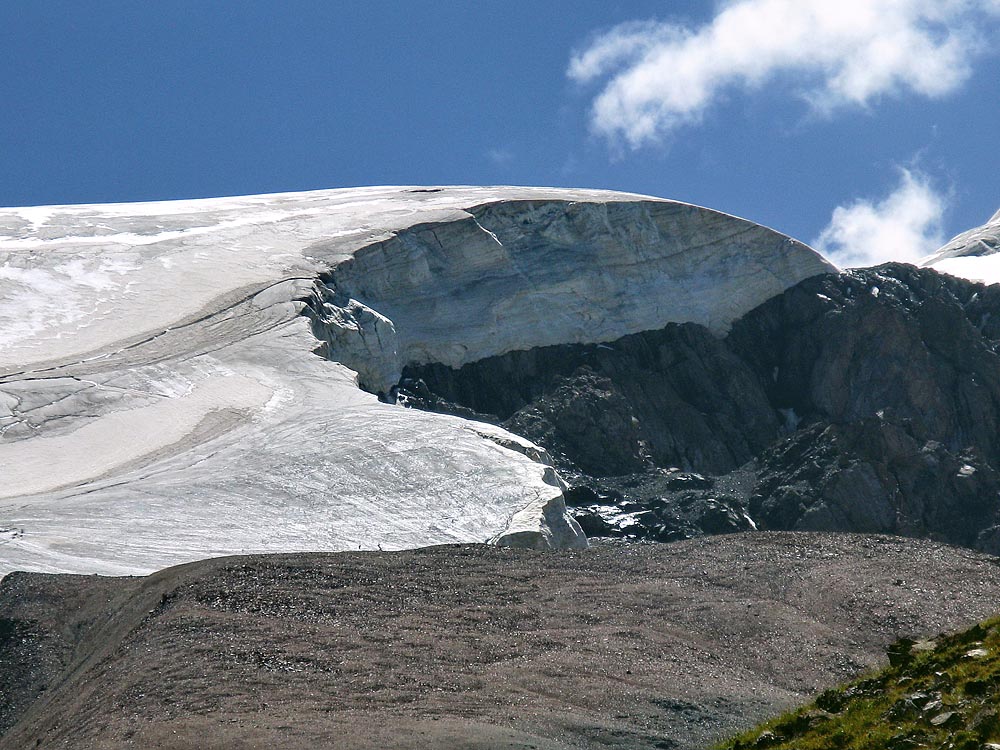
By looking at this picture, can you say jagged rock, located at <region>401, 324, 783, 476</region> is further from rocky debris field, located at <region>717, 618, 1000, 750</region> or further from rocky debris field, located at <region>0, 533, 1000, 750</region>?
rocky debris field, located at <region>717, 618, 1000, 750</region>

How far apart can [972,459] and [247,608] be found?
2019 inches

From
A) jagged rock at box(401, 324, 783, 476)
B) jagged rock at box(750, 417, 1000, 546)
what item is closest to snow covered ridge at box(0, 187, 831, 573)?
jagged rock at box(401, 324, 783, 476)

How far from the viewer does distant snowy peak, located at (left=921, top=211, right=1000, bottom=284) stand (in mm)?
86188

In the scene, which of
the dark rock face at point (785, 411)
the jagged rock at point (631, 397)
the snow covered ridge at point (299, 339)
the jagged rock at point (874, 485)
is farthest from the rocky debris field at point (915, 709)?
the jagged rock at point (874, 485)

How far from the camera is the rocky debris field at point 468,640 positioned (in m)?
17.2

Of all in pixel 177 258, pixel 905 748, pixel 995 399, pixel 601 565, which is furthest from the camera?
pixel 995 399

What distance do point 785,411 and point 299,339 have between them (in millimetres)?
30514

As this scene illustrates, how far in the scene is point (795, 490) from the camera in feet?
198

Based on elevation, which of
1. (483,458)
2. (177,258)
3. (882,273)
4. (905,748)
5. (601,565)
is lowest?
(905,748)

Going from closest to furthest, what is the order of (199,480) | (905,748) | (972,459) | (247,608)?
(905,748) < (247,608) < (199,480) < (972,459)

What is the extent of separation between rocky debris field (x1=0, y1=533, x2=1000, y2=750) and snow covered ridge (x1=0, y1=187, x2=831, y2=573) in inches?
254

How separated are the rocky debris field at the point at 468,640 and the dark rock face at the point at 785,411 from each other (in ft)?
96.9

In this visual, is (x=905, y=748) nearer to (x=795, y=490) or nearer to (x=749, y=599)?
(x=749, y=599)

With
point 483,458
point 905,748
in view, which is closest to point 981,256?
point 483,458
